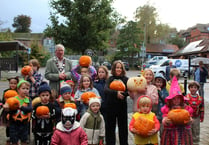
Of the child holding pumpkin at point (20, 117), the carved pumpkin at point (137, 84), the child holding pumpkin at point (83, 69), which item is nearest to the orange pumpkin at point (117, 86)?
the carved pumpkin at point (137, 84)

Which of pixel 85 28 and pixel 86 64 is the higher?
pixel 85 28

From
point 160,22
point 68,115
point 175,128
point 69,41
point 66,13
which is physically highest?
point 160,22

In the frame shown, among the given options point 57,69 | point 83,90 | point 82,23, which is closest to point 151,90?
point 83,90

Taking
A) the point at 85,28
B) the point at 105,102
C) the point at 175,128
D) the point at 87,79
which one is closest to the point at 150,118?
the point at 175,128

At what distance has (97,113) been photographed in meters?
4.34

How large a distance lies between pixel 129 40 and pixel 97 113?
146ft

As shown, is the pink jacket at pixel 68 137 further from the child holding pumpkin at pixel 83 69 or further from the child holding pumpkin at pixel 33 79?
the child holding pumpkin at pixel 33 79

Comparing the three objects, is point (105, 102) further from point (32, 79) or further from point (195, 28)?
point (195, 28)

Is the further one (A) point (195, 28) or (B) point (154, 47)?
(A) point (195, 28)

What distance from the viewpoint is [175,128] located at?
13.1 feet

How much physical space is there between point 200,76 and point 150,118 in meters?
9.05

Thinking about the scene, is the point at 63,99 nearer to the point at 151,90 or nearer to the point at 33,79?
the point at 33,79

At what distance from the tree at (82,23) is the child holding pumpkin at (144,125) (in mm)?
16347

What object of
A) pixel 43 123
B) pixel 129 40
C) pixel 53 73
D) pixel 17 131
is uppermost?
pixel 129 40
